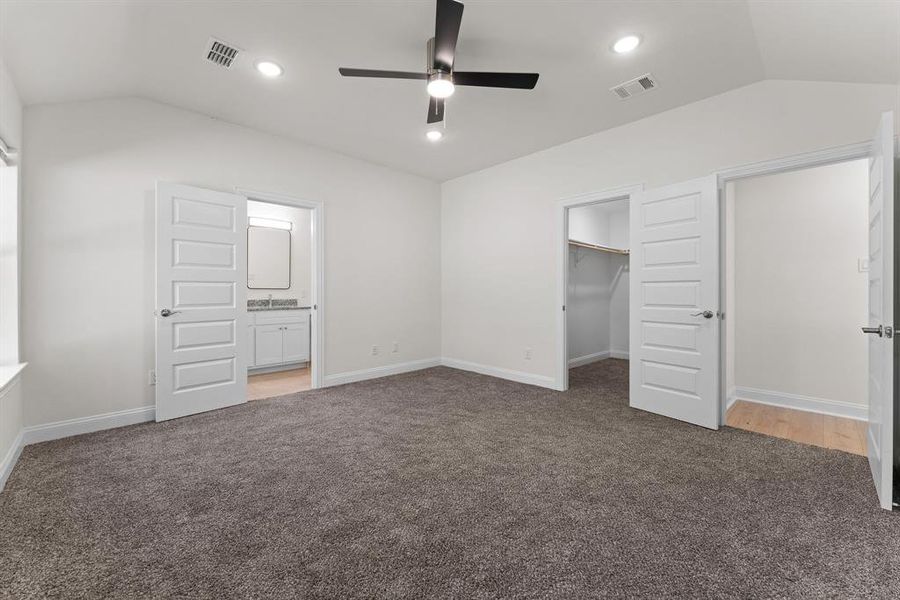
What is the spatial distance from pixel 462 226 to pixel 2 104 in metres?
4.20

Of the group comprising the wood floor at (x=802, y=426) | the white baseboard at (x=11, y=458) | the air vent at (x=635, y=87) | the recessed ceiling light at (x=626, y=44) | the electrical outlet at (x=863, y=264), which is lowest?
the wood floor at (x=802, y=426)

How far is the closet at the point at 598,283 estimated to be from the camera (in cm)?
588

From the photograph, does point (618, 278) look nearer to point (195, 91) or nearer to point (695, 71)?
point (695, 71)

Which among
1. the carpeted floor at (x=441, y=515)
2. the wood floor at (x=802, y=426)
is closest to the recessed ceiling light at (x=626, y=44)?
the carpeted floor at (x=441, y=515)

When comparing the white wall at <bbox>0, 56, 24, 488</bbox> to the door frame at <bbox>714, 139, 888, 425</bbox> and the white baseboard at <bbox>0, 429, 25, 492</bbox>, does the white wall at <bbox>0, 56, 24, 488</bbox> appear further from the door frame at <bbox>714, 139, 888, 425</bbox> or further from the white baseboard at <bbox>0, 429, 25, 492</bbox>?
the door frame at <bbox>714, 139, 888, 425</bbox>

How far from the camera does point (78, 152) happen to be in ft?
9.81

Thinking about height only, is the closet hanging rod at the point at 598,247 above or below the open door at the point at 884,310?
above

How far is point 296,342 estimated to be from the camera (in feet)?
18.3

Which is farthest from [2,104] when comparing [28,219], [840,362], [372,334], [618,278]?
[618,278]

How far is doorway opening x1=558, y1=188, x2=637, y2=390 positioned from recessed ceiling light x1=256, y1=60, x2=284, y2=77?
12.7ft

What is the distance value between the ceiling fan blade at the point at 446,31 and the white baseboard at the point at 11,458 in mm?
3457

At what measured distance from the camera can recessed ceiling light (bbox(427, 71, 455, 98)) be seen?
2.35 meters

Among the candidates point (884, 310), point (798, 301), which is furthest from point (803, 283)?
point (884, 310)

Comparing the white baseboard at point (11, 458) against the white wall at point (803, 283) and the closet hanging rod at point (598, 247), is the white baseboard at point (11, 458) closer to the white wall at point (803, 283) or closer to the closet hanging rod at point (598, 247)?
the closet hanging rod at point (598, 247)
